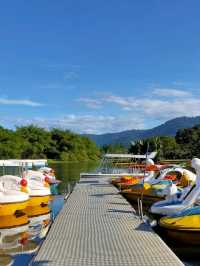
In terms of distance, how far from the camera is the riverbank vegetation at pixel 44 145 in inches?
3596

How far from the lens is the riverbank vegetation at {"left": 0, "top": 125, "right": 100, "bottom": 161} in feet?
300

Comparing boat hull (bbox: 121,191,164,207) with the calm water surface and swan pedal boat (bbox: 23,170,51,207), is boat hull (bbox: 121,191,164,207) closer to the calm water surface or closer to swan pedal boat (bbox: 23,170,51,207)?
the calm water surface

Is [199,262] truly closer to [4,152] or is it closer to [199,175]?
[199,175]

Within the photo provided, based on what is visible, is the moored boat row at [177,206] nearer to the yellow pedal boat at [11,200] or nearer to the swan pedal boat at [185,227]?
the swan pedal boat at [185,227]

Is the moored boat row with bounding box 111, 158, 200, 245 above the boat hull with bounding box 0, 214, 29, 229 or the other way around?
above

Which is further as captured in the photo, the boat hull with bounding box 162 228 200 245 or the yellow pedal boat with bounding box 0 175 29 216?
the yellow pedal boat with bounding box 0 175 29 216

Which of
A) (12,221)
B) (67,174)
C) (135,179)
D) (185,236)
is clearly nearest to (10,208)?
(12,221)

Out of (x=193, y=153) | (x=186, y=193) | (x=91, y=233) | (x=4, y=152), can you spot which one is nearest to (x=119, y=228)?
(x=91, y=233)

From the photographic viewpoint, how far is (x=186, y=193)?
16.8 meters

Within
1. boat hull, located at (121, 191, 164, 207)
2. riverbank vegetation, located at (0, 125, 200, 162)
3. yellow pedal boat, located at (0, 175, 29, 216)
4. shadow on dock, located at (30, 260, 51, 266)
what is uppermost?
riverbank vegetation, located at (0, 125, 200, 162)

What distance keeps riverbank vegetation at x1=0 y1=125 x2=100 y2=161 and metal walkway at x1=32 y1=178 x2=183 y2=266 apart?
7172cm

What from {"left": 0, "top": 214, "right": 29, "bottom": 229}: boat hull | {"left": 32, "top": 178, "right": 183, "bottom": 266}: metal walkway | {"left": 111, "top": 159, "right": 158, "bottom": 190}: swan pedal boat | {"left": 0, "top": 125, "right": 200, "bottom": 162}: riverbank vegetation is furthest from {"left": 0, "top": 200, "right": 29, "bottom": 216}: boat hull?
{"left": 0, "top": 125, "right": 200, "bottom": 162}: riverbank vegetation

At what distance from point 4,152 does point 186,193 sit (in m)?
74.0

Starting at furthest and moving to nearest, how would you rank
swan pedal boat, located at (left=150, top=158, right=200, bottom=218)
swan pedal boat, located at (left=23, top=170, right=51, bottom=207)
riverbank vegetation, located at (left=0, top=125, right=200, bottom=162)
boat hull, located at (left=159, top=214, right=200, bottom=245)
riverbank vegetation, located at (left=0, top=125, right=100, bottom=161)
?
riverbank vegetation, located at (left=0, top=125, right=100, bottom=161)
riverbank vegetation, located at (left=0, top=125, right=200, bottom=162)
swan pedal boat, located at (left=23, top=170, right=51, bottom=207)
swan pedal boat, located at (left=150, top=158, right=200, bottom=218)
boat hull, located at (left=159, top=214, right=200, bottom=245)
